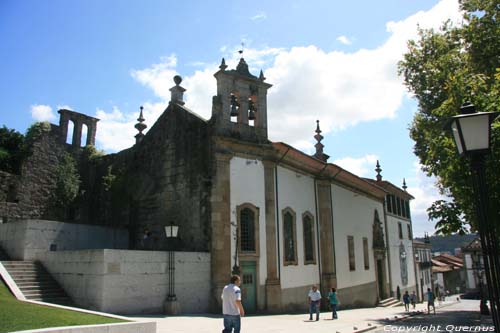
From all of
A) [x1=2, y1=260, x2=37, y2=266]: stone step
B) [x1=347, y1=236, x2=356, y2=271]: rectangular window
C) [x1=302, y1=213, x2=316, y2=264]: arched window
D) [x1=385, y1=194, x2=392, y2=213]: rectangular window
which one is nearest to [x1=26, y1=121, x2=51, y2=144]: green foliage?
[x1=2, y1=260, x2=37, y2=266]: stone step

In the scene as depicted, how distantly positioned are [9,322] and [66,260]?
23.6ft

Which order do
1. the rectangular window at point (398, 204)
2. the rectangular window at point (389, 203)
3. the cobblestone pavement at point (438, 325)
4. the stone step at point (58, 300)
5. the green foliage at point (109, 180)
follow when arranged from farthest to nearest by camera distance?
1. the rectangular window at point (398, 204)
2. the rectangular window at point (389, 203)
3. the green foliage at point (109, 180)
4. the cobblestone pavement at point (438, 325)
5. the stone step at point (58, 300)

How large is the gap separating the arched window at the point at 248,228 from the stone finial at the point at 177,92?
662 centimetres

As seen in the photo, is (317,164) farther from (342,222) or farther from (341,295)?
(341,295)

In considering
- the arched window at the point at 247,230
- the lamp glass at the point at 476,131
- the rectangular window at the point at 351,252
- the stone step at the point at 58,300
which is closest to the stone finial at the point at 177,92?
the arched window at the point at 247,230

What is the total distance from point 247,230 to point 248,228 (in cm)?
10

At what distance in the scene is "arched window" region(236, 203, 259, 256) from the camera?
19.4 m

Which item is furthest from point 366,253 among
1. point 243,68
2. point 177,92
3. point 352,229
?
point 177,92

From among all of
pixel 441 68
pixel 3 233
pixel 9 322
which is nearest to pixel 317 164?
pixel 441 68

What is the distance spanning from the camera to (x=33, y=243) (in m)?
17.7

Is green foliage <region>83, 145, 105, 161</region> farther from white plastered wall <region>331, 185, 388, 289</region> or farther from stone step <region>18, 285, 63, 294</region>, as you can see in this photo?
white plastered wall <region>331, 185, 388, 289</region>

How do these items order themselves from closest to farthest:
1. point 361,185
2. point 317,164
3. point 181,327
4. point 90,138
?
point 181,327, point 317,164, point 90,138, point 361,185

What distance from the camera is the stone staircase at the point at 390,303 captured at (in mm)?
32194

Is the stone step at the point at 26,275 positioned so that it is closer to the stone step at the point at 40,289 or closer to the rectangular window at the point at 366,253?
the stone step at the point at 40,289
